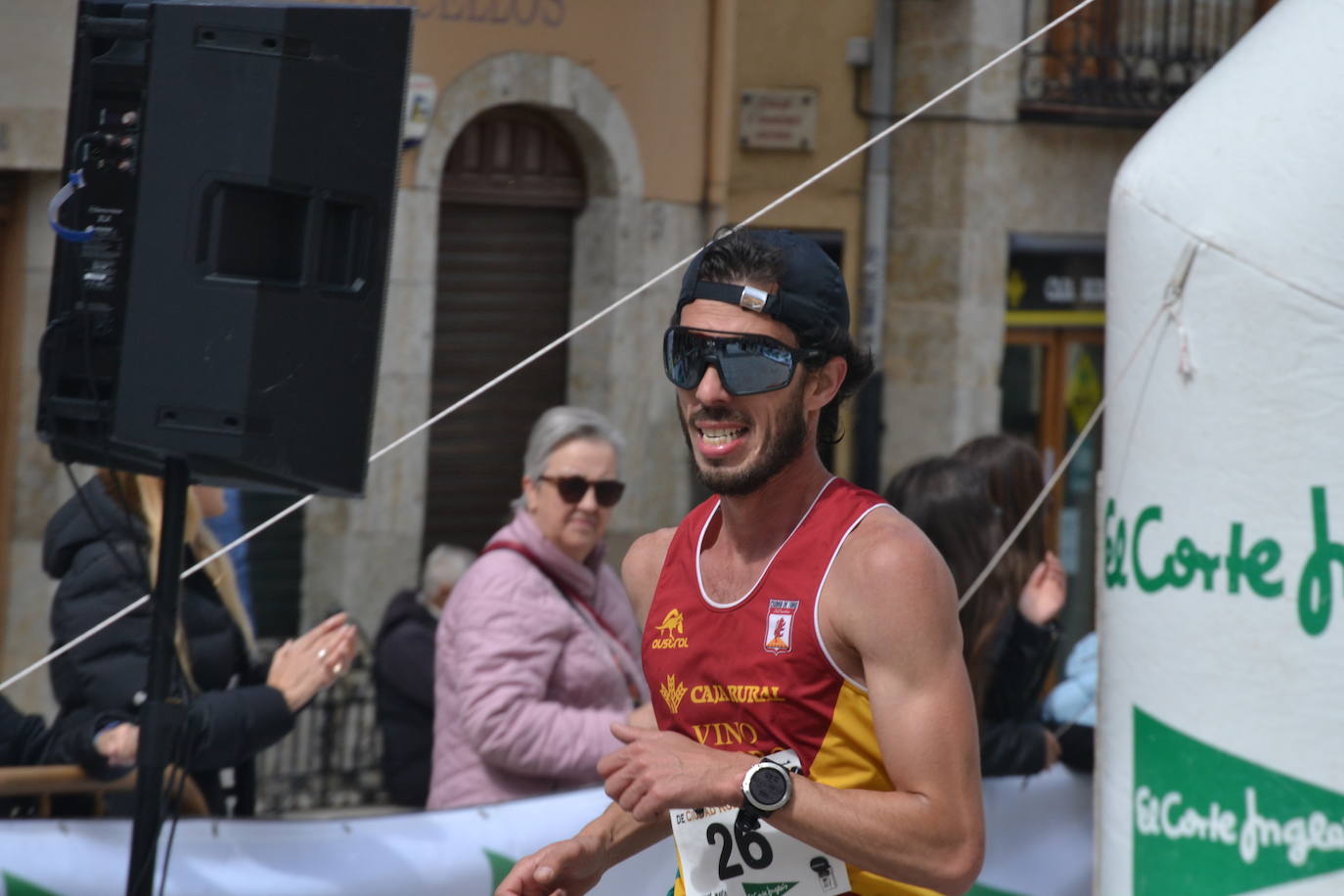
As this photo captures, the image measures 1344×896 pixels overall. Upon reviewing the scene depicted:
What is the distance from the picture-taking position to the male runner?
2689 millimetres

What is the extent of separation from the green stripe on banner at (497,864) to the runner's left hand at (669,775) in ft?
5.10

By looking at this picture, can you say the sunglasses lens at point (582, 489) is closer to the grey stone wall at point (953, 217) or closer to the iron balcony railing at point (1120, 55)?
the grey stone wall at point (953, 217)

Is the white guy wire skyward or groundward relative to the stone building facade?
groundward

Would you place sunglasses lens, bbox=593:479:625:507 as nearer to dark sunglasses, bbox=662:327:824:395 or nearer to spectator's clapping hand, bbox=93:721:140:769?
spectator's clapping hand, bbox=93:721:140:769

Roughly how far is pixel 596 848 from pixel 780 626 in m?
0.54

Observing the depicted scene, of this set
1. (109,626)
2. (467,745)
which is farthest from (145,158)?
(467,745)

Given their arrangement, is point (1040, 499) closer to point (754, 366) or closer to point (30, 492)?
point (754, 366)

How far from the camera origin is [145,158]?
3.50 m

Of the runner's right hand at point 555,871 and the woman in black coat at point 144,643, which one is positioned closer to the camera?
the runner's right hand at point 555,871

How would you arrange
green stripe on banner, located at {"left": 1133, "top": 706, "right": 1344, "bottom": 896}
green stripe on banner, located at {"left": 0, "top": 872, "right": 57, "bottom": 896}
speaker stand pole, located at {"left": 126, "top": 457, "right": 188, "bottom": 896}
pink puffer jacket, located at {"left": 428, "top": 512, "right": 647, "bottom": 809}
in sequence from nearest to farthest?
speaker stand pole, located at {"left": 126, "top": 457, "right": 188, "bottom": 896} < green stripe on banner, located at {"left": 0, "top": 872, "right": 57, "bottom": 896} < green stripe on banner, located at {"left": 1133, "top": 706, "right": 1344, "bottom": 896} < pink puffer jacket, located at {"left": 428, "top": 512, "right": 647, "bottom": 809}

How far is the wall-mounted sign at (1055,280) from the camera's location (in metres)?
12.4

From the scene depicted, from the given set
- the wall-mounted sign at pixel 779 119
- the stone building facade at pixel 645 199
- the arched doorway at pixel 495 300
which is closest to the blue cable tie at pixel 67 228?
the stone building facade at pixel 645 199

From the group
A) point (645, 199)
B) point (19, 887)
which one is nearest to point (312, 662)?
point (19, 887)

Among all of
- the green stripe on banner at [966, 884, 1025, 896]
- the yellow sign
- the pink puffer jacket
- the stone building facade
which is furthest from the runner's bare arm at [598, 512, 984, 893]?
the yellow sign
